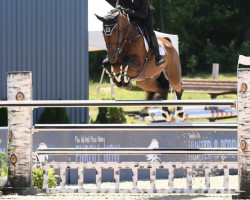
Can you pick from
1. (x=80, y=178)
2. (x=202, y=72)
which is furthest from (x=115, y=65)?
(x=202, y=72)

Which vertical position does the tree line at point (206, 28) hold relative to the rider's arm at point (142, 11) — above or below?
above

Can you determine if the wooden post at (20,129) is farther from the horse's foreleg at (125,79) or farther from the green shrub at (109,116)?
the green shrub at (109,116)

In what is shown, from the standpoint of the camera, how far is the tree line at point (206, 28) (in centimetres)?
3380

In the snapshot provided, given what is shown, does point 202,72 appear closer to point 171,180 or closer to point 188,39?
point 188,39

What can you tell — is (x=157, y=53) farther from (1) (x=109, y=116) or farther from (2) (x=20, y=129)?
(1) (x=109, y=116)

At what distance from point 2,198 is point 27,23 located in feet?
29.9

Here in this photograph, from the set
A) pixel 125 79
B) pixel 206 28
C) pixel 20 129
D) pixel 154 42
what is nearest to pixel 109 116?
pixel 154 42

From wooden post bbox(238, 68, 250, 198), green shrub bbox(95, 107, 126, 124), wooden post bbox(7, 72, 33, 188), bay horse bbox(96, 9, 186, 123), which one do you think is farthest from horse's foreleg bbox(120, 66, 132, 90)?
green shrub bbox(95, 107, 126, 124)

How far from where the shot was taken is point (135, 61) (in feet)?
28.2

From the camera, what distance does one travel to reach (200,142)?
10617 millimetres

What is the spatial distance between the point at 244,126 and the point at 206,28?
98.2ft

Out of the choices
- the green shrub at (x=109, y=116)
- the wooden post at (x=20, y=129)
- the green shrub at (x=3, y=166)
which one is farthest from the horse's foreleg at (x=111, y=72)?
the green shrub at (x=109, y=116)

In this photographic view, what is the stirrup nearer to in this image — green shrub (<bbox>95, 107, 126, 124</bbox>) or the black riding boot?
the black riding boot

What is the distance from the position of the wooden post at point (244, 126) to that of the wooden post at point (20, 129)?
1.81 meters
